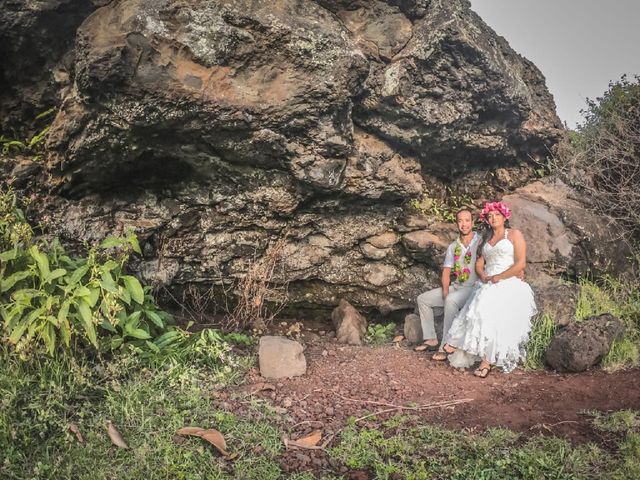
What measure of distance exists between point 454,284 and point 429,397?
79.4 inches

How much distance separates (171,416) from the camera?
148 inches

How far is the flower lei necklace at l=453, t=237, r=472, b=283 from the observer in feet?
19.7

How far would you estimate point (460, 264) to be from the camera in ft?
19.8

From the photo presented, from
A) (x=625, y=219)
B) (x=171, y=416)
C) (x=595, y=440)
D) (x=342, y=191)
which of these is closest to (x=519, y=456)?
(x=595, y=440)

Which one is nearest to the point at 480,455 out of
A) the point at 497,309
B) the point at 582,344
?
the point at 497,309

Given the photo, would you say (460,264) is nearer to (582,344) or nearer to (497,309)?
(497,309)

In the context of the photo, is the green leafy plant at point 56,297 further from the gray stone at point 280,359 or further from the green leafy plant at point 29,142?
the green leafy plant at point 29,142

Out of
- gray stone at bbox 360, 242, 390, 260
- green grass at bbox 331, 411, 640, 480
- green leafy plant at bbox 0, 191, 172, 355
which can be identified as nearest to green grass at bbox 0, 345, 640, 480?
green grass at bbox 331, 411, 640, 480

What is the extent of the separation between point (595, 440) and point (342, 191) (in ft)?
12.7

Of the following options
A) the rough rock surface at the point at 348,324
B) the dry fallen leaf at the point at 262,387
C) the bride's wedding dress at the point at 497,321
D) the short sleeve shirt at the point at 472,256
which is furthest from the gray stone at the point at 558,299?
the dry fallen leaf at the point at 262,387

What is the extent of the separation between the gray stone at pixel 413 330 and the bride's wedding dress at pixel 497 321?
84cm

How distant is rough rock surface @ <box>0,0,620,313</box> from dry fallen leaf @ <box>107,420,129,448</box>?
2.63 meters

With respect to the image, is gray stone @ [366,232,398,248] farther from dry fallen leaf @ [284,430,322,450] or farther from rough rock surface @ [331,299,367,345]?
dry fallen leaf @ [284,430,322,450]

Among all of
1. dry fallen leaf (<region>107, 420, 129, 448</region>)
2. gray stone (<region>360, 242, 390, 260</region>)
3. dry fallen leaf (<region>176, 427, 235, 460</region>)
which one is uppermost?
gray stone (<region>360, 242, 390, 260</region>)
